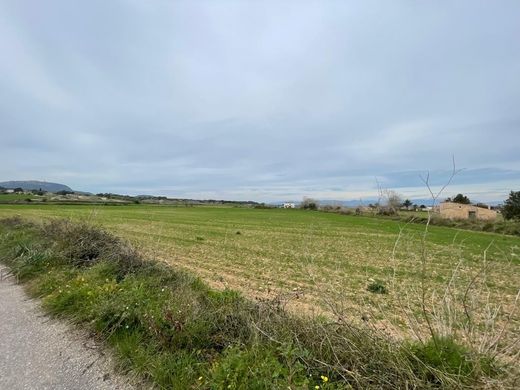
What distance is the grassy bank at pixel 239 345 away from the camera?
10.2 ft

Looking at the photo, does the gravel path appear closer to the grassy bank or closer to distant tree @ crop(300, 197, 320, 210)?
the grassy bank

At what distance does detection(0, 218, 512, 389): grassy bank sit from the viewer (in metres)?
3.10

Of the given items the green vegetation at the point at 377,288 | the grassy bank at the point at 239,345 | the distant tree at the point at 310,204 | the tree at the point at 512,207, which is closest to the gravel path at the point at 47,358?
the grassy bank at the point at 239,345

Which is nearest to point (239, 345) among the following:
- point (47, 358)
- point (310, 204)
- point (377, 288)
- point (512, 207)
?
point (47, 358)

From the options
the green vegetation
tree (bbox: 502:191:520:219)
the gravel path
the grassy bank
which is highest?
tree (bbox: 502:191:520:219)

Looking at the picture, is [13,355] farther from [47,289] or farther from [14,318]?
[47,289]

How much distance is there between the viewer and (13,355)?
4.23 metres

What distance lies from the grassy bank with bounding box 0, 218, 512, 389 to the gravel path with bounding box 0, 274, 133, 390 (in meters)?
0.23

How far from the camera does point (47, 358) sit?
13.8ft

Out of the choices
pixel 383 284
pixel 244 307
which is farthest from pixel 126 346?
pixel 383 284

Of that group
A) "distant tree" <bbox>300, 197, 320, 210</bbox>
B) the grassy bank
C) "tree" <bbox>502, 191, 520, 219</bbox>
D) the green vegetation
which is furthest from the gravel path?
"distant tree" <bbox>300, 197, 320, 210</bbox>

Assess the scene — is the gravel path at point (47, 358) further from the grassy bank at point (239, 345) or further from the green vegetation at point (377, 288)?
the green vegetation at point (377, 288)

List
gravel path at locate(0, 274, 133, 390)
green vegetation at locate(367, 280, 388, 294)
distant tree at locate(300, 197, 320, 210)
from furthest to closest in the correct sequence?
distant tree at locate(300, 197, 320, 210)
green vegetation at locate(367, 280, 388, 294)
gravel path at locate(0, 274, 133, 390)

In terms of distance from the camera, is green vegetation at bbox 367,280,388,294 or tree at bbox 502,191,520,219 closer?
green vegetation at bbox 367,280,388,294
